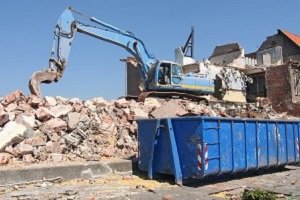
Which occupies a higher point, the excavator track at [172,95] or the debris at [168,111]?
the excavator track at [172,95]

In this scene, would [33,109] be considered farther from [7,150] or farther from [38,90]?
[7,150]

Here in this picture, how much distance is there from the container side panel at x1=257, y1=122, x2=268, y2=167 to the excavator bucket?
7.91 m

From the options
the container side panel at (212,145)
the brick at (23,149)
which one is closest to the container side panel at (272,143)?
the container side panel at (212,145)

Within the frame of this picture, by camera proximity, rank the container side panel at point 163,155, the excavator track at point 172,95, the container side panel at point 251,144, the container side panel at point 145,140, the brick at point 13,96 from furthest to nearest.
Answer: the excavator track at point 172,95 → the brick at point 13,96 → the container side panel at point 251,144 → the container side panel at point 145,140 → the container side panel at point 163,155

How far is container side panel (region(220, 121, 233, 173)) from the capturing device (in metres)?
9.82

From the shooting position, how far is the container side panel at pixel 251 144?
10.7m

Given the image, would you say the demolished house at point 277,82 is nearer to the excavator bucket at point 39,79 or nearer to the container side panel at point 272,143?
the container side panel at point 272,143

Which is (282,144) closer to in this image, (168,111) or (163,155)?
(163,155)

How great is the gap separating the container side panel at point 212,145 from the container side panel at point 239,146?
28.2 inches

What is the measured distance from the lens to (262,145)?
11234 mm

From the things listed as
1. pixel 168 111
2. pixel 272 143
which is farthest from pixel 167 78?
pixel 272 143

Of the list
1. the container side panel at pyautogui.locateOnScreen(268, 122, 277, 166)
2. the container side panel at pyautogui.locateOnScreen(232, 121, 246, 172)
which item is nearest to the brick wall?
the container side panel at pyautogui.locateOnScreen(268, 122, 277, 166)

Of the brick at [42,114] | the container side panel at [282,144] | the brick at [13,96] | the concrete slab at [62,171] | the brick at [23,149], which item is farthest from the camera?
the brick at [13,96]

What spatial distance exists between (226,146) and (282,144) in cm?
291
